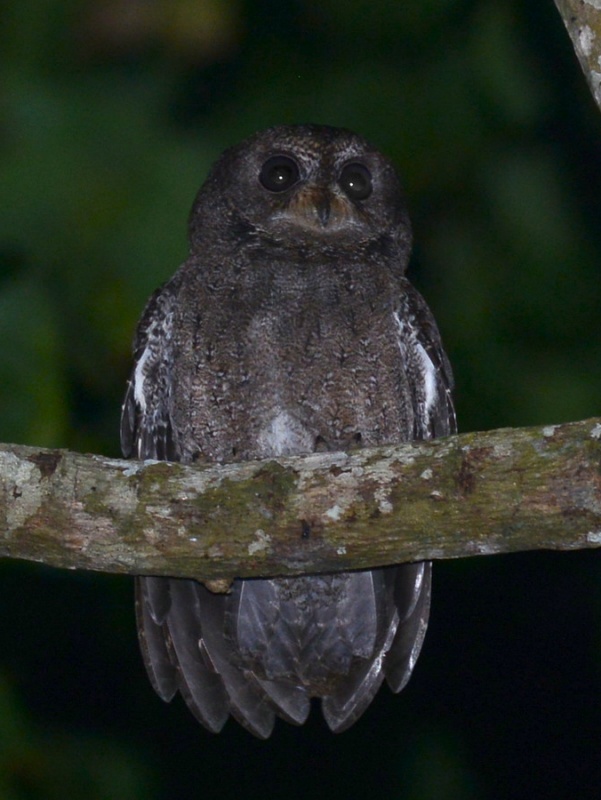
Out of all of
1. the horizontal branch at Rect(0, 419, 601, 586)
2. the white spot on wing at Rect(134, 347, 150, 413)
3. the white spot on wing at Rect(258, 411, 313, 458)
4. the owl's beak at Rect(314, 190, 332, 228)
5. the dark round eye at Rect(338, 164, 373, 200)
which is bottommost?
the horizontal branch at Rect(0, 419, 601, 586)

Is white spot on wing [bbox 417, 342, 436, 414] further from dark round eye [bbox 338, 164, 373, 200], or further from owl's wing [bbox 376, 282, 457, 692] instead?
dark round eye [bbox 338, 164, 373, 200]

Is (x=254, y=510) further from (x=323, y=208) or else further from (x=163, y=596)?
(x=323, y=208)

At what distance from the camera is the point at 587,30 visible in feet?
10.9

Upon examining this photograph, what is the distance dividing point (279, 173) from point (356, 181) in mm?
364

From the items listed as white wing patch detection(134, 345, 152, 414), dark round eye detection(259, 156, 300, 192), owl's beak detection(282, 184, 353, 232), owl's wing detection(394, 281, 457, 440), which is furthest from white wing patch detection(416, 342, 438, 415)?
white wing patch detection(134, 345, 152, 414)

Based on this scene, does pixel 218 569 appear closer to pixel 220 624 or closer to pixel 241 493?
pixel 241 493

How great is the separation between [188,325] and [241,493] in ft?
5.32

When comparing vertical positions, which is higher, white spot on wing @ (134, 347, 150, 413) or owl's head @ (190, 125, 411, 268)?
owl's head @ (190, 125, 411, 268)

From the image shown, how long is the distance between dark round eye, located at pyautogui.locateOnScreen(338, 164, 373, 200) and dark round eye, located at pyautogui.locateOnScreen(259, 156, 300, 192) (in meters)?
0.22

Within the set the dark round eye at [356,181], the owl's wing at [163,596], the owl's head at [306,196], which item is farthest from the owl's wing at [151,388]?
the dark round eye at [356,181]

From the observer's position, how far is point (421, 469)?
3703 millimetres

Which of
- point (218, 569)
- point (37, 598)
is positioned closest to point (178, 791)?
point (37, 598)

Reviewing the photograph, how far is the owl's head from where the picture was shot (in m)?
5.62

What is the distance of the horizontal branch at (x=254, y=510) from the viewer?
3672 millimetres
